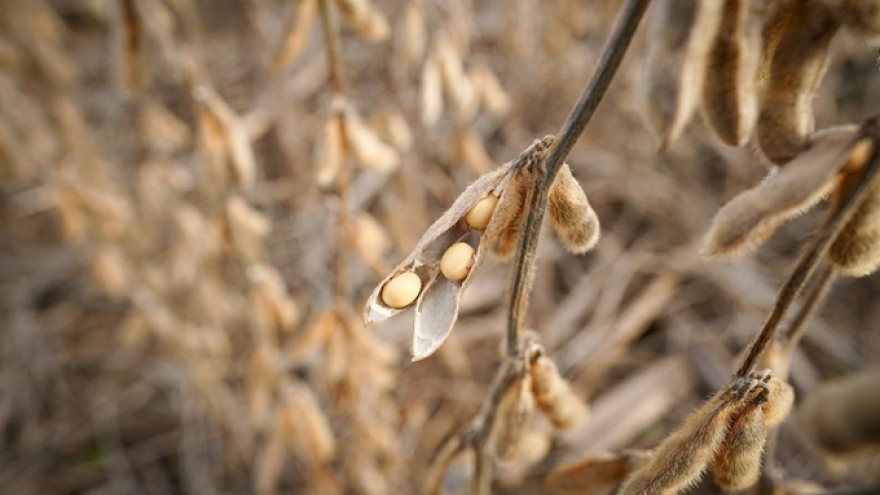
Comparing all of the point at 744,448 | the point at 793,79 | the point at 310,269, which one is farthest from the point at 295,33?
the point at 310,269

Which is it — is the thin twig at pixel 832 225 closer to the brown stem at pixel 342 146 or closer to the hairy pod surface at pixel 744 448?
the hairy pod surface at pixel 744 448

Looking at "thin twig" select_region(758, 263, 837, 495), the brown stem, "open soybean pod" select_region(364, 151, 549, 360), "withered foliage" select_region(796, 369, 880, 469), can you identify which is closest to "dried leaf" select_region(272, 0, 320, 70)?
the brown stem

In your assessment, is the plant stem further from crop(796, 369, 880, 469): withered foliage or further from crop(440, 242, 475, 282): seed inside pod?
crop(796, 369, 880, 469): withered foliage

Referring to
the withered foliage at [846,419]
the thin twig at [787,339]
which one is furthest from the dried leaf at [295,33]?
the withered foliage at [846,419]

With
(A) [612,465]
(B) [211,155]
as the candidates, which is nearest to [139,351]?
(B) [211,155]

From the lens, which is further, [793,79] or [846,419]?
[846,419]

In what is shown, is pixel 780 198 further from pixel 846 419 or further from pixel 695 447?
pixel 846 419
